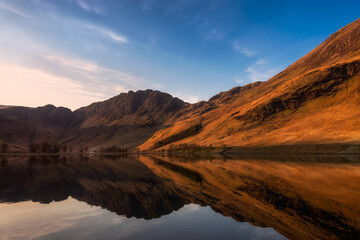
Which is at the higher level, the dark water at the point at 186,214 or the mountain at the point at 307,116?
the mountain at the point at 307,116

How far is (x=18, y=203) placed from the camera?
1816 cm

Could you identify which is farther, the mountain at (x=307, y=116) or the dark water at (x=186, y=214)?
the mountain at (x=307, y=116)

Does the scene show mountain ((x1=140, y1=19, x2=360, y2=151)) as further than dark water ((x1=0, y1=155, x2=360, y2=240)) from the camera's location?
Yes

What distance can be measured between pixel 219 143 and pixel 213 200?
148m

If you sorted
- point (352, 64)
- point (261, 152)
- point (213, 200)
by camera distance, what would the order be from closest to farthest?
point (213, 200) → point (261, 152) → point (352, 64)

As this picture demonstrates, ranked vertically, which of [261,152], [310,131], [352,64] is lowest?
[261,152]

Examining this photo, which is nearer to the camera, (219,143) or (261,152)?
(261,152)

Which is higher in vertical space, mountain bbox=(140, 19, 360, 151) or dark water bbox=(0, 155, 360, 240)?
mountain bbox=(140, 19, 360, 151)

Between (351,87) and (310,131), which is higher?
(351,87)

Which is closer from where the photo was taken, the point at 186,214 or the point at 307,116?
the point at 186,214

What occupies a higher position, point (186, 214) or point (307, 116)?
point (307, 116)

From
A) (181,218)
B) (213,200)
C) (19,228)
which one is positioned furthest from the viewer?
(213,200)

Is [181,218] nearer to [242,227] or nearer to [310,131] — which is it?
[242,227]

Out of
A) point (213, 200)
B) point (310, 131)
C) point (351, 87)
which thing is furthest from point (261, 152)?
point (213, 200)
